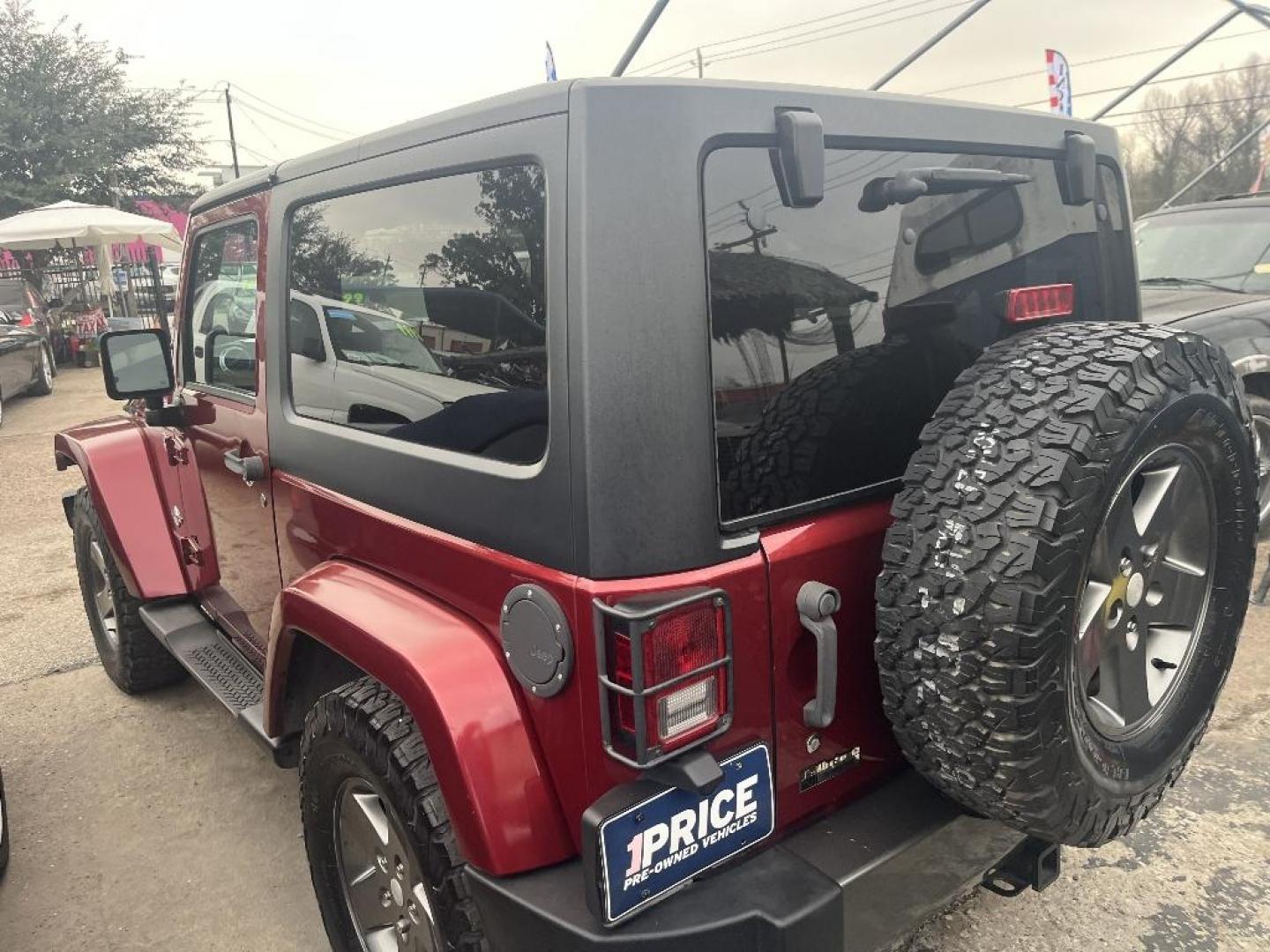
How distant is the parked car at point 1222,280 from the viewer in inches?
172

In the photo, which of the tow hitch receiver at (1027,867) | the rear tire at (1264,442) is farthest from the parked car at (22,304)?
the tow hitch receiver at (1027,867)

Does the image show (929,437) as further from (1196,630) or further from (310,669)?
(310,669)

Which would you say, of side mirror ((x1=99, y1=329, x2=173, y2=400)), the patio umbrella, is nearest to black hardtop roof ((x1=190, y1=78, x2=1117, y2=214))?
side mirror ((x1=99, y1=329, x2=173, y2=400))

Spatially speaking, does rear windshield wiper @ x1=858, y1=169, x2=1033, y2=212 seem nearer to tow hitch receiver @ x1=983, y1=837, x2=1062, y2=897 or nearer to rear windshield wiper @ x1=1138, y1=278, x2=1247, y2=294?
tow hitch receiver @ x1=983, y1=837, x2=1062, y2=897

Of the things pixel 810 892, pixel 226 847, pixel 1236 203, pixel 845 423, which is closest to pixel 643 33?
pixel 845 423

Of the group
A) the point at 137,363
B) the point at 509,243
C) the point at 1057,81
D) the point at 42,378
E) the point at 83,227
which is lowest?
the point at 42,378

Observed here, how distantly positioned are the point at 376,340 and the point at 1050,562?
4.60 ft

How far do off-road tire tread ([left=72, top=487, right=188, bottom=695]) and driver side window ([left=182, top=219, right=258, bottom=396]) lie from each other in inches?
36.6

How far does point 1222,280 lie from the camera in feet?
17.0

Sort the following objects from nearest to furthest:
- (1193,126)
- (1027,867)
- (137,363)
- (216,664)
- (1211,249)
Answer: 1. (1027,867)
2. (216,664)
3. (137,363)
4. (1211,249)
5. (1193,126)

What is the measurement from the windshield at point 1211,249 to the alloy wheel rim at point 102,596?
535 centimetres

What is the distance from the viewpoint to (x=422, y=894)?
1.80 metres

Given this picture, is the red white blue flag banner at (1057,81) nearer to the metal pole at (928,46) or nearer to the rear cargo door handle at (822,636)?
the metal pole at (928,46)

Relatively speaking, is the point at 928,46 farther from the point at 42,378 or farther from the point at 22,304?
the point at 22,304
